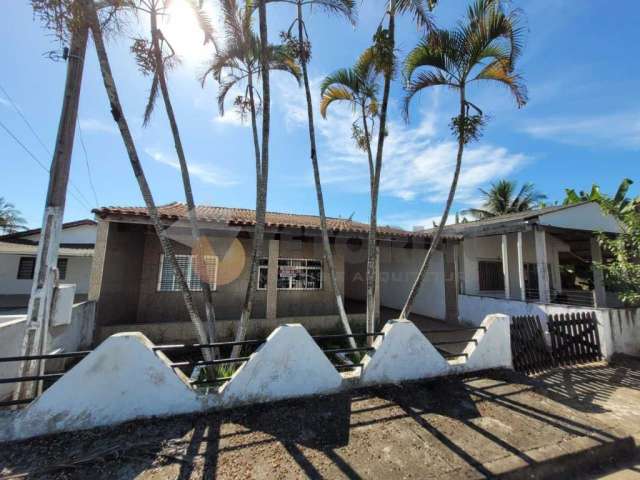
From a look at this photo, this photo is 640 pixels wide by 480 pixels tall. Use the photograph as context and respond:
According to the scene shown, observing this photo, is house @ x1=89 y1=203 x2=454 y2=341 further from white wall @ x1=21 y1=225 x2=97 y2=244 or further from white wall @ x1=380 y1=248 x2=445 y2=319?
white wall @ x1=21 y1=225 x2=97 y2=244

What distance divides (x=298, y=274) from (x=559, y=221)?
30.5 ft

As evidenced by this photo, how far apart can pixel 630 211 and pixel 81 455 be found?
37.4 ft

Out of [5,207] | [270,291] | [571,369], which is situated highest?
[5,207]

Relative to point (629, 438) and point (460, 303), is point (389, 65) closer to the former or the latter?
point (629, 438)

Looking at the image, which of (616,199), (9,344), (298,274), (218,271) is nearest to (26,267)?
(218,271)

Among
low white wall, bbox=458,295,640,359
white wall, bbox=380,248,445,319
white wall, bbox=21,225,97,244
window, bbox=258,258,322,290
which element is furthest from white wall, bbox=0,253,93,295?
low white wall, bbox=458,295,640,359

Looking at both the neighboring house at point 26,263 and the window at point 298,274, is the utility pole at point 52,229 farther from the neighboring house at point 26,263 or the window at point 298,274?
the neighboring house at point 26,263

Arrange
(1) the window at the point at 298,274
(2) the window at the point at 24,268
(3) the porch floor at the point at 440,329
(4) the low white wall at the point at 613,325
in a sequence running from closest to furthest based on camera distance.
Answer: (4) the low white wall at the point at 613,325 < (3) the porch floor at the point at 440,329 < (1) the window at the point at 298,274 < (2) the window at the point at 24,268

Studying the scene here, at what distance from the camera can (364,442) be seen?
2.99m

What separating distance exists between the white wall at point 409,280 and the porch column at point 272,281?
270 inches

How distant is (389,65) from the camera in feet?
18.2

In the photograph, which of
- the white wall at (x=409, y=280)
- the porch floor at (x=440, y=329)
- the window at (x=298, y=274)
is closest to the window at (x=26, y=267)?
the window at (x=298, y=274)

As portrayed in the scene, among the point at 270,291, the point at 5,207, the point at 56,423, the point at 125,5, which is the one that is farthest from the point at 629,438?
the point at 5,207

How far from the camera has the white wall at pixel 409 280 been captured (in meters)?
11.3
